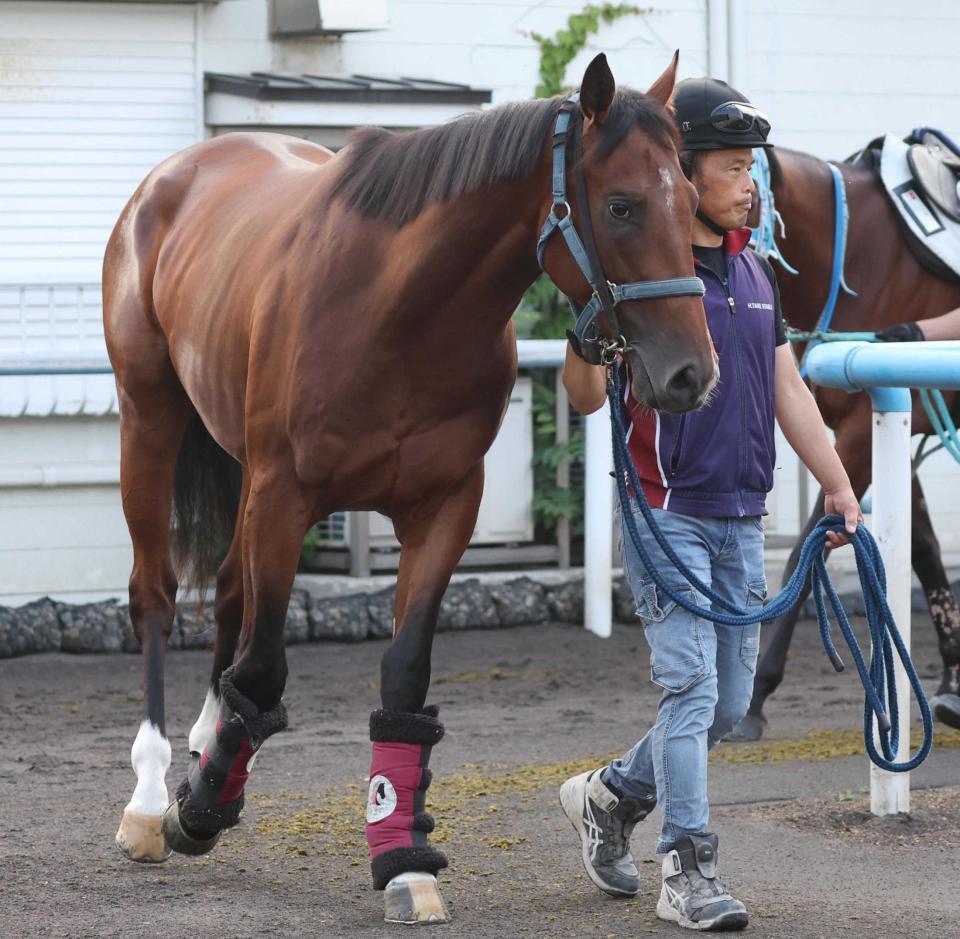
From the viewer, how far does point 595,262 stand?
329cm

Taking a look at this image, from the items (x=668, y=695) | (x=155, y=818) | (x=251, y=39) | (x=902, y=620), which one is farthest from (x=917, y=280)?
(x=251, y=39)

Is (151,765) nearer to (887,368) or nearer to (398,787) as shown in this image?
(398,787)

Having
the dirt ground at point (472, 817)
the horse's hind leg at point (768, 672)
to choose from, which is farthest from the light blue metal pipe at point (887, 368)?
the horse's hind leg at point (768, 672)

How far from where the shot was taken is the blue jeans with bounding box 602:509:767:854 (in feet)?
11.6

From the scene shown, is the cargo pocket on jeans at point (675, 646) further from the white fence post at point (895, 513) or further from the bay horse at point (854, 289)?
the bay horse at point (854, 289)

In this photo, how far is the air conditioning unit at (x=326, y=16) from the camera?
8.06 metres

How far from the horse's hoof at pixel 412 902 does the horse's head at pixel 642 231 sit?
121 centimetres

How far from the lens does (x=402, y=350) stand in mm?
3742

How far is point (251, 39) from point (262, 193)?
3916mm

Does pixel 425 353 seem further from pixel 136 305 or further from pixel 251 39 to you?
pixel 251 39

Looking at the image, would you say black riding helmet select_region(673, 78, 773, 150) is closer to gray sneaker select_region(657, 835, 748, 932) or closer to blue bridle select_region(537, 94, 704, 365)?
blue bridle select_region(537, 94, 704, 365)

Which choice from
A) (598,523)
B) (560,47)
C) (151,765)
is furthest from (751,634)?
(560,47)

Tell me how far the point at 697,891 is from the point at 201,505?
2.49 m

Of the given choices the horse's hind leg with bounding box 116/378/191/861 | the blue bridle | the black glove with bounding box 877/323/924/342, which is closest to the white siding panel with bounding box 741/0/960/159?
the black glove with bounding box 877/323/924/342
